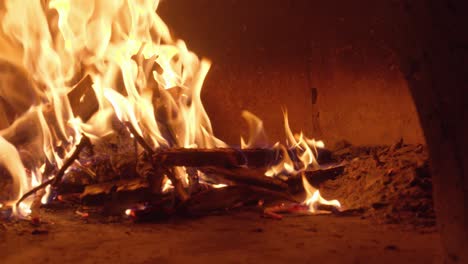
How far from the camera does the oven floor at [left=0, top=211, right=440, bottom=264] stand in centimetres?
253

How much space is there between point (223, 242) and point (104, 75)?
224cm

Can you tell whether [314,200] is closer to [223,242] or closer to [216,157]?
[216,157]

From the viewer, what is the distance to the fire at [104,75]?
4.26 metres

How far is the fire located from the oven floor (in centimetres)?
92

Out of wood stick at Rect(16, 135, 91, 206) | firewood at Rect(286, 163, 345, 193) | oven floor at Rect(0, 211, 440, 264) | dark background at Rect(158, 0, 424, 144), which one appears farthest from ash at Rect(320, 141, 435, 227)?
wood stick at Rect(16, 135, 91, 206)

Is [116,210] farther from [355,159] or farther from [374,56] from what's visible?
[374,56]

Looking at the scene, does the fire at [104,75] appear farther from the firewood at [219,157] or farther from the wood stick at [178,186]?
the wood stick at [178,186]

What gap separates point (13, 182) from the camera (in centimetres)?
409

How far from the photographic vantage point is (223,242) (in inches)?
111

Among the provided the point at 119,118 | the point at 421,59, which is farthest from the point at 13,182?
the point at 421,59

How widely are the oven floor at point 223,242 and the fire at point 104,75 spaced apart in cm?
92

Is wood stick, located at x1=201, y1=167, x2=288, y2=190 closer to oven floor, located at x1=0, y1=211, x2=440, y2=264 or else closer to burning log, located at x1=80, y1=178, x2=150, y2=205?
oven floor, located at x1=0, y1=211, x2=440, y2=264

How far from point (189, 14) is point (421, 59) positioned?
3.85m

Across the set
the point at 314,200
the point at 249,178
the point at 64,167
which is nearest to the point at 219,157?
the point at 249,178
